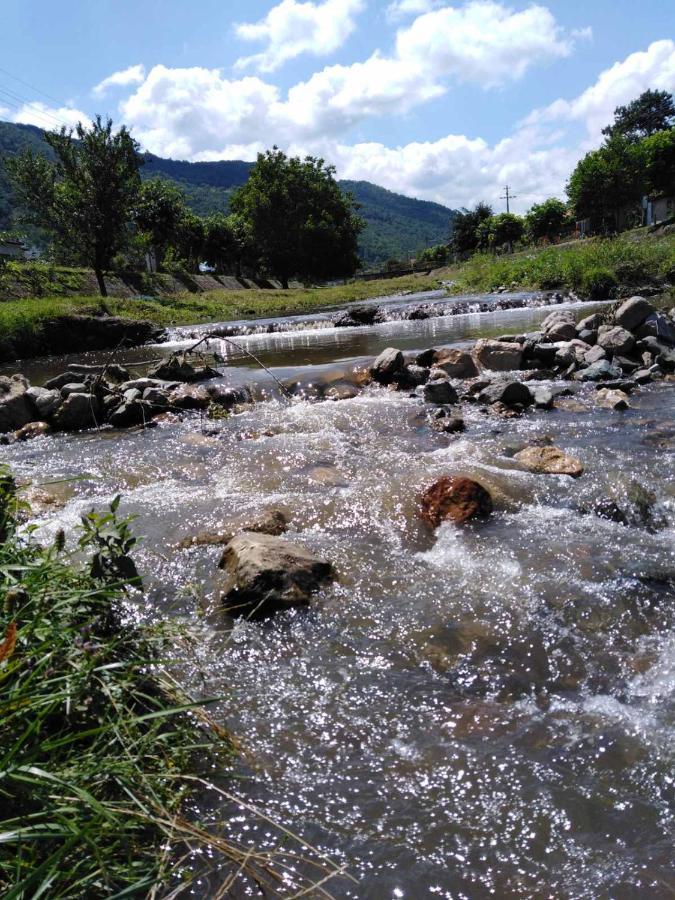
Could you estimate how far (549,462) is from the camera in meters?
6.89

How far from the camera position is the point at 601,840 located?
97.3 inches

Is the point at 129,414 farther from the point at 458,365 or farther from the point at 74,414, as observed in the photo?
the point at 458,365

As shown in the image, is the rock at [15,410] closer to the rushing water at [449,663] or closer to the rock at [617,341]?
the rushing water at [449,663]

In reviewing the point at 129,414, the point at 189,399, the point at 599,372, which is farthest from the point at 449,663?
the point at 599,372

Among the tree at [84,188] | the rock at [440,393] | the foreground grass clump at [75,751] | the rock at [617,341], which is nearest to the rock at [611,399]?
the rock at [440,393]

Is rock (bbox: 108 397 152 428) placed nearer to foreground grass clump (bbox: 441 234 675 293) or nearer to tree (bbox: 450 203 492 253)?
foreground grass clump (bbox: 441 234 675 293)

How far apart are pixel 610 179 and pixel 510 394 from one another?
66.6m

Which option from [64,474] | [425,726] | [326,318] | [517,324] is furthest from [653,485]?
[326,318]

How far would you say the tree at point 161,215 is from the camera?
65312 mm

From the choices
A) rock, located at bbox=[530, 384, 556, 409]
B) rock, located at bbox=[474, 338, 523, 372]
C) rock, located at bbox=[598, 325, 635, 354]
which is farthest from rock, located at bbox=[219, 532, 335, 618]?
rock, located at bbox=[598, 325, 635, 354]

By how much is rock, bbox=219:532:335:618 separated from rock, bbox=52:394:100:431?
705 centimetres

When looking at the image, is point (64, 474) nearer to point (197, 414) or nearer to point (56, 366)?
point (197, 414)

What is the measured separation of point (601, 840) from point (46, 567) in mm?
2557

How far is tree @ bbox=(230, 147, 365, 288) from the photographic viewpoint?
58.7 m
